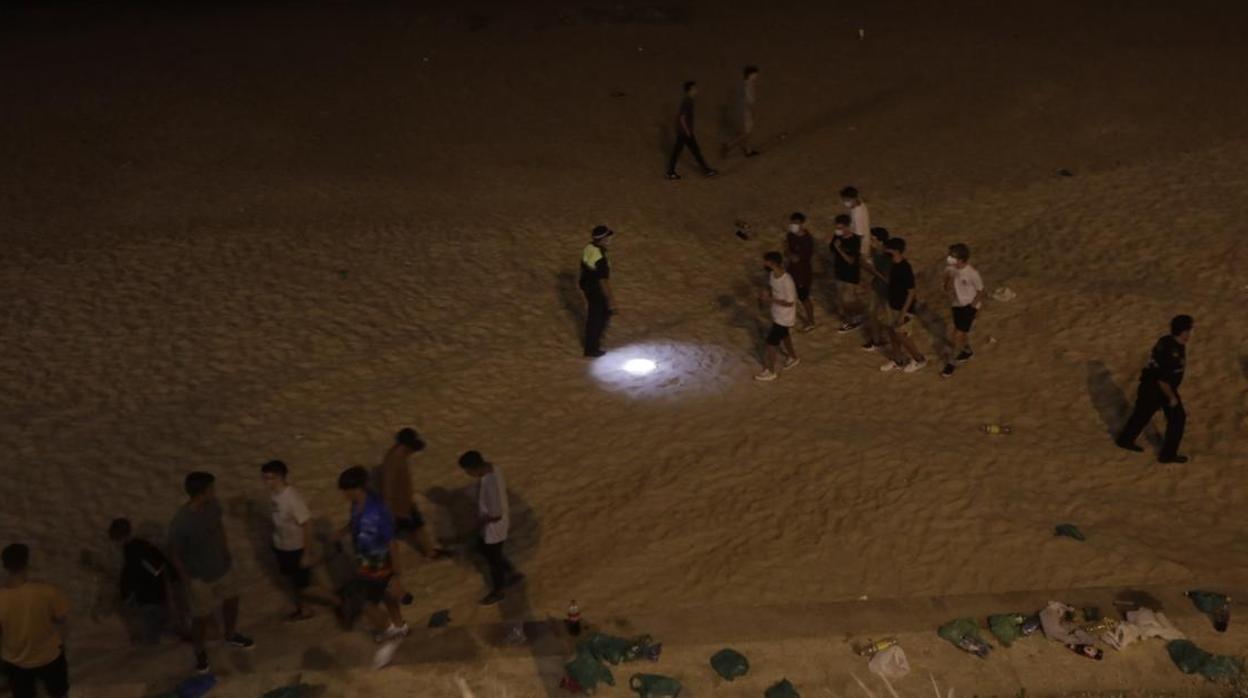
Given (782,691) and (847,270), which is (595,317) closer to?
(847,270)

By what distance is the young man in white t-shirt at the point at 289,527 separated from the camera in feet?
27.5

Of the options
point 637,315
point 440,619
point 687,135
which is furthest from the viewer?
point 687,135

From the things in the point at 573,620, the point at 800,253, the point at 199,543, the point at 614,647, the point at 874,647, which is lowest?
the point at 874,647

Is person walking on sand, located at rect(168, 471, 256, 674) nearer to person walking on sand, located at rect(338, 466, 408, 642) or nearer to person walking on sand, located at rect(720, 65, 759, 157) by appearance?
person walking on sand, located at rect(338, 466, 408, 642)

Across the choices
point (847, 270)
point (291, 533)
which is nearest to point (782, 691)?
point (291, 533)

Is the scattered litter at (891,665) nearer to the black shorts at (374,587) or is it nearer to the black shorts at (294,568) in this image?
the black shorts at (374,587)

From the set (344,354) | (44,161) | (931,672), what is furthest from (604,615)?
(44,161)

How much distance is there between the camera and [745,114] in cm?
1834

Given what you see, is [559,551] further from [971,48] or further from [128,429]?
[971,48]

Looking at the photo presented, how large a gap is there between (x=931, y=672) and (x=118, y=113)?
18426mm

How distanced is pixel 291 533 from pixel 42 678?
6.51ft

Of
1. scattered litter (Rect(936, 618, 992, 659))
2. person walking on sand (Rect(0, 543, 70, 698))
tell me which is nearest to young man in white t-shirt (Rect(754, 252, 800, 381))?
scattered litter (Rect(936, 618, 992, 659))

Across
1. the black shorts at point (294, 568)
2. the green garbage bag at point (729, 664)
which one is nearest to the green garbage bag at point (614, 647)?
the green garbage bag at point (729, 664)

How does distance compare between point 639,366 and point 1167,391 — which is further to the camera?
point 639,366
